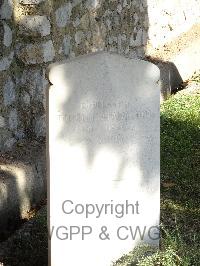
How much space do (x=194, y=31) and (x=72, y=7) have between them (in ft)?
13.2

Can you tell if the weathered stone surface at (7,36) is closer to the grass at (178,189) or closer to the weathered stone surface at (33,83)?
the weathered stone surface at (33,83)

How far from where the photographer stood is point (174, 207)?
5.77 metres

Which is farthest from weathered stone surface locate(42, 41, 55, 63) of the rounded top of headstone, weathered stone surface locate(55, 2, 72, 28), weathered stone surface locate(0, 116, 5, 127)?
the rounded top of headstone

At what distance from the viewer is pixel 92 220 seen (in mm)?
4738

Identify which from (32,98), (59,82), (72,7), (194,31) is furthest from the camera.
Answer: (194,31)

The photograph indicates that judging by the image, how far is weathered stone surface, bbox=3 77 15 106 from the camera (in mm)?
5998

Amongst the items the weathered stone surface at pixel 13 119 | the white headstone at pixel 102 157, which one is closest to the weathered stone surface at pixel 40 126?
the weathered stone surface at pixel 13 119

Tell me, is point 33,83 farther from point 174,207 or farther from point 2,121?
point 174,207

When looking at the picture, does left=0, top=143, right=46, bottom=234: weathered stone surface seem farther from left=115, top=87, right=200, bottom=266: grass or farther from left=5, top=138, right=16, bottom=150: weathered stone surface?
left=115, top=87, right=200, bottom=266: grass

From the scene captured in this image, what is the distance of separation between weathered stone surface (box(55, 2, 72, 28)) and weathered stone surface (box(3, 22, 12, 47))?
643 mm

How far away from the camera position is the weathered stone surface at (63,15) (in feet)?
21.6

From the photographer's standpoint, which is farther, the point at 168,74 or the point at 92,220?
the point at 168,74

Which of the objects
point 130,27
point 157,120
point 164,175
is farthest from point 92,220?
point 130,27

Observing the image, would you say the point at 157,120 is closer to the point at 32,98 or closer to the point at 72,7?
the point at 32,98
